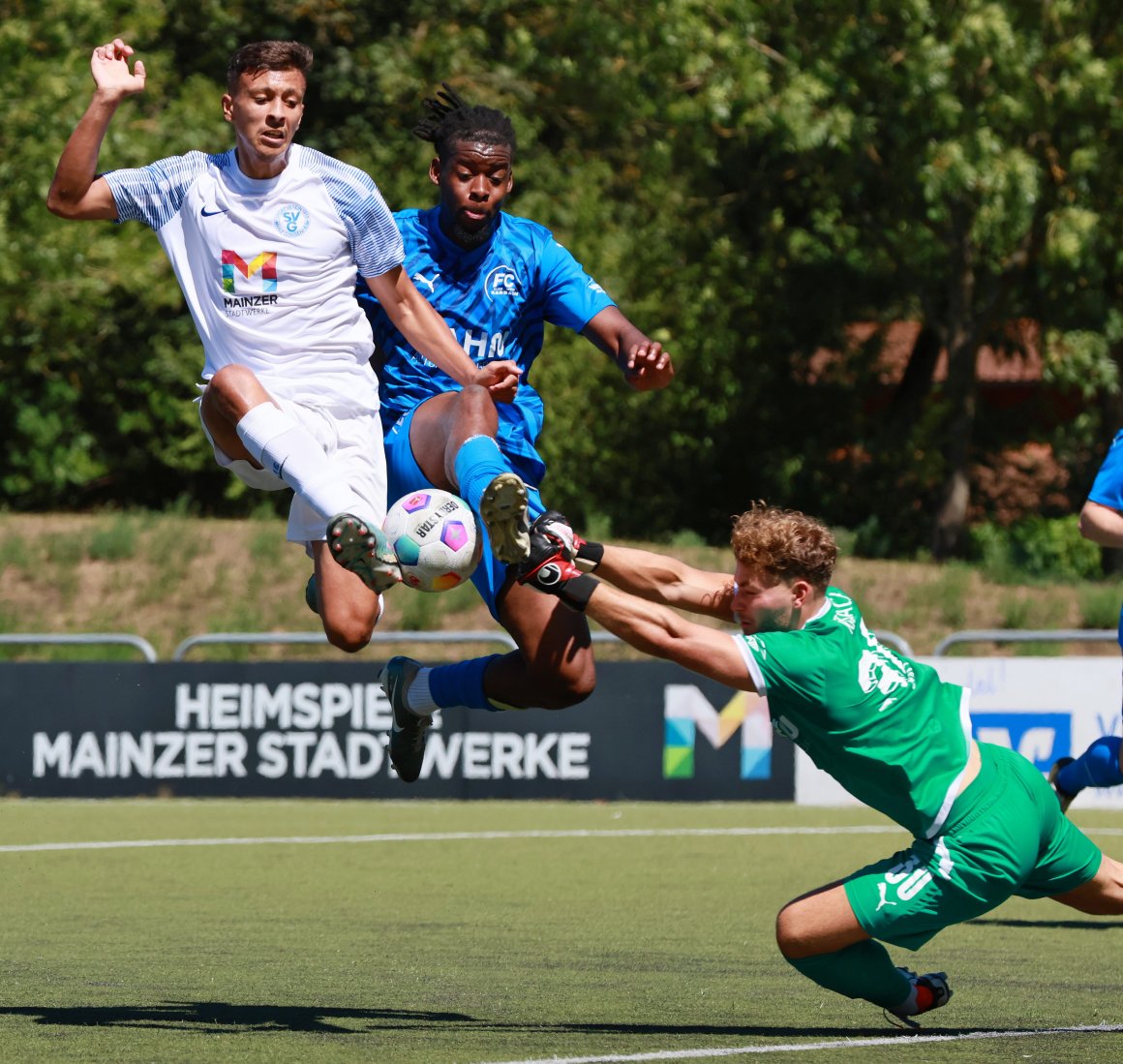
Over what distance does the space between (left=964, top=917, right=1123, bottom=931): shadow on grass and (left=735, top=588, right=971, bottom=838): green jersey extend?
11.0 ft

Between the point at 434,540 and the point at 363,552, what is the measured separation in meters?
0.26

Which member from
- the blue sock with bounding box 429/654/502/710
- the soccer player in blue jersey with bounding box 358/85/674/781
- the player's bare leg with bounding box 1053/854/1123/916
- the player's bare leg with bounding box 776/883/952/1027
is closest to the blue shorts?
the soccer player in blue jersey with bounding box 358/85/674/781

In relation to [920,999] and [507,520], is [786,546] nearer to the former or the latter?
[507,520]

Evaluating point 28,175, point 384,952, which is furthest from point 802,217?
point 384,952

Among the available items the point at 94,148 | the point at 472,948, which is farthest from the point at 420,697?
the point at 94,148

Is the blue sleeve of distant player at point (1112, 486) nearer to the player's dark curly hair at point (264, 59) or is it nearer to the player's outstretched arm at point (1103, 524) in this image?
the player's outstretched arm at point (1103, 524)

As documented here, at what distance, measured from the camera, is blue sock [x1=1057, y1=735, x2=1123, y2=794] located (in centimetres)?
896

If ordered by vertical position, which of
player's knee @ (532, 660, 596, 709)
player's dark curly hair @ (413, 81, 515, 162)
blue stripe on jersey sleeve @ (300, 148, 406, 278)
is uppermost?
player's dark curly hair @ (413, 81, 515, 162)

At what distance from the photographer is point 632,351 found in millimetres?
7348

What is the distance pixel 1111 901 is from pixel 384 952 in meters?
3.12

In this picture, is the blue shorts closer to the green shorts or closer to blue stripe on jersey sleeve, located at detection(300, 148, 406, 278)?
blue stripe on jersey sleeve, located at detection(300, 148, 406, 278)

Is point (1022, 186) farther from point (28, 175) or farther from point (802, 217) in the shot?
point (28, 175)

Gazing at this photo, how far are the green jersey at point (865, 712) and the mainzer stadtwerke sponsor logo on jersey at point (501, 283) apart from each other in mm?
1956

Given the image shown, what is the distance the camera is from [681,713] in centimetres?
1513
